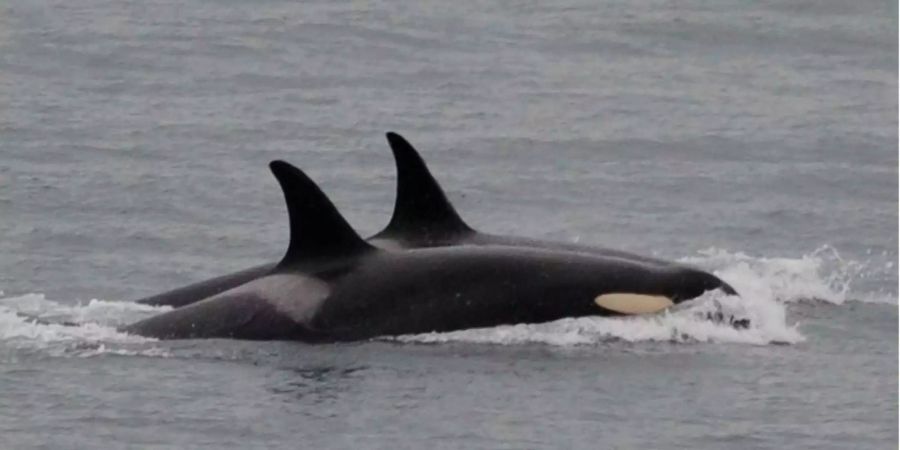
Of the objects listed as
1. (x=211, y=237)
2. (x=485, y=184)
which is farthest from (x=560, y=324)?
(x=485, y=184)

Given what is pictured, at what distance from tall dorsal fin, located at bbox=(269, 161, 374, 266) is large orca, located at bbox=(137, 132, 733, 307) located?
0.95 m

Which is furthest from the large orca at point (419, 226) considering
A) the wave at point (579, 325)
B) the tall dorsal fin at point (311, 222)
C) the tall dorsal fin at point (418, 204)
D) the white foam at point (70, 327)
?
the tall dorsal fin at point (311, 222)

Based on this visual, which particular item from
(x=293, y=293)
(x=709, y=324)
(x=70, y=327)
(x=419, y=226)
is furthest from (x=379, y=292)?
(x=709, y=324)

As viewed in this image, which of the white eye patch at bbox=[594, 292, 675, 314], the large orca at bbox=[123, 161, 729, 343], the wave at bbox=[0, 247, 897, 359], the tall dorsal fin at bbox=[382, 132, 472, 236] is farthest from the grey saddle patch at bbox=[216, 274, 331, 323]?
the white eye patch at bbox=[594, 292, 675, 314]

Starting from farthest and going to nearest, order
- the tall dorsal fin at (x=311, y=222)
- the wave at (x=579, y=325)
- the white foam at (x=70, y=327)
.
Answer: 1. the tall dorsal fin at (x=311, y=222)
2. the wave at (x=579, y=325)
3. the white foam at (x=70, y=327)

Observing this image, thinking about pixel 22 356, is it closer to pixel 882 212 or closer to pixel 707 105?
pixel 882 212

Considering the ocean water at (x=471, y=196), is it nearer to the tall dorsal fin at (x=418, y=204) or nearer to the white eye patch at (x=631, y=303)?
the white eye patch at (x=631, y=303)

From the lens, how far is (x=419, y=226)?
776 inches

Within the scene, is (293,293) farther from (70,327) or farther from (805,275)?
(805,275)

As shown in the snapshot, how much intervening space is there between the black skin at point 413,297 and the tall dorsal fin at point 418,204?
89cm

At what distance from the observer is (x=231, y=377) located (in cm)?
1686

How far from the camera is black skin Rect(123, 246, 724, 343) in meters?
18.2

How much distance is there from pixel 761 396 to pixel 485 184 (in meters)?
10.4

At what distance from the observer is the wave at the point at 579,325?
18.0 metres
